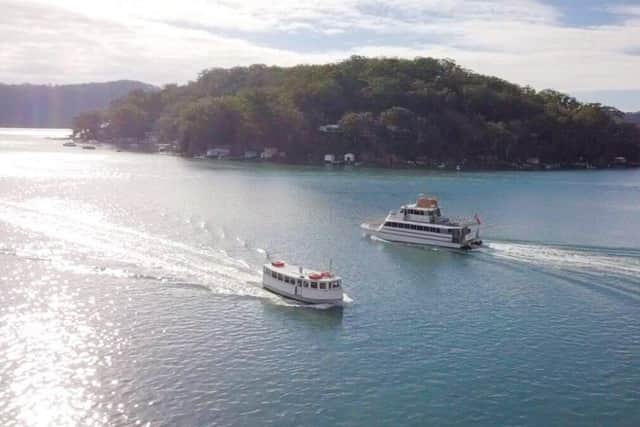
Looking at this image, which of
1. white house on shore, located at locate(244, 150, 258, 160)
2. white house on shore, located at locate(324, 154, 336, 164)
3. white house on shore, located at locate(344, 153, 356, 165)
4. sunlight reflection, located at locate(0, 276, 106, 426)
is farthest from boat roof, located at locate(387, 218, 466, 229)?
white house on shore, located at locate(244, 150, 258, 160)

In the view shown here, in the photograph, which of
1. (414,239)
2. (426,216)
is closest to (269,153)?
(426,216)

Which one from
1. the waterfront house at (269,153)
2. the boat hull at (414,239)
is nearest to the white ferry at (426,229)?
the boat hull at (414,239)

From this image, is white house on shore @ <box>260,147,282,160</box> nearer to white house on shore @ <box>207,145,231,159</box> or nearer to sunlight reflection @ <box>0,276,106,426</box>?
white house on shore @ <box>207,145,231,159</box>

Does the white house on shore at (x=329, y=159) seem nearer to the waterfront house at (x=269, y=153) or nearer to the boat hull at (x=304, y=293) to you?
the waterfront house at (x=269, y=153)

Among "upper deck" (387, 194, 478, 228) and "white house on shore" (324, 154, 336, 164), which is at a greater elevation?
"white house on shore" (324, 154, 336, 164)

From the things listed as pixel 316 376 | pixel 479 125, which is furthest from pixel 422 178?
pixel 316 376

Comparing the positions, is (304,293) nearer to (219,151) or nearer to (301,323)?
(301,323)

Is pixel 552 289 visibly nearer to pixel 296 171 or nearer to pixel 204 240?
pixel 204 240
